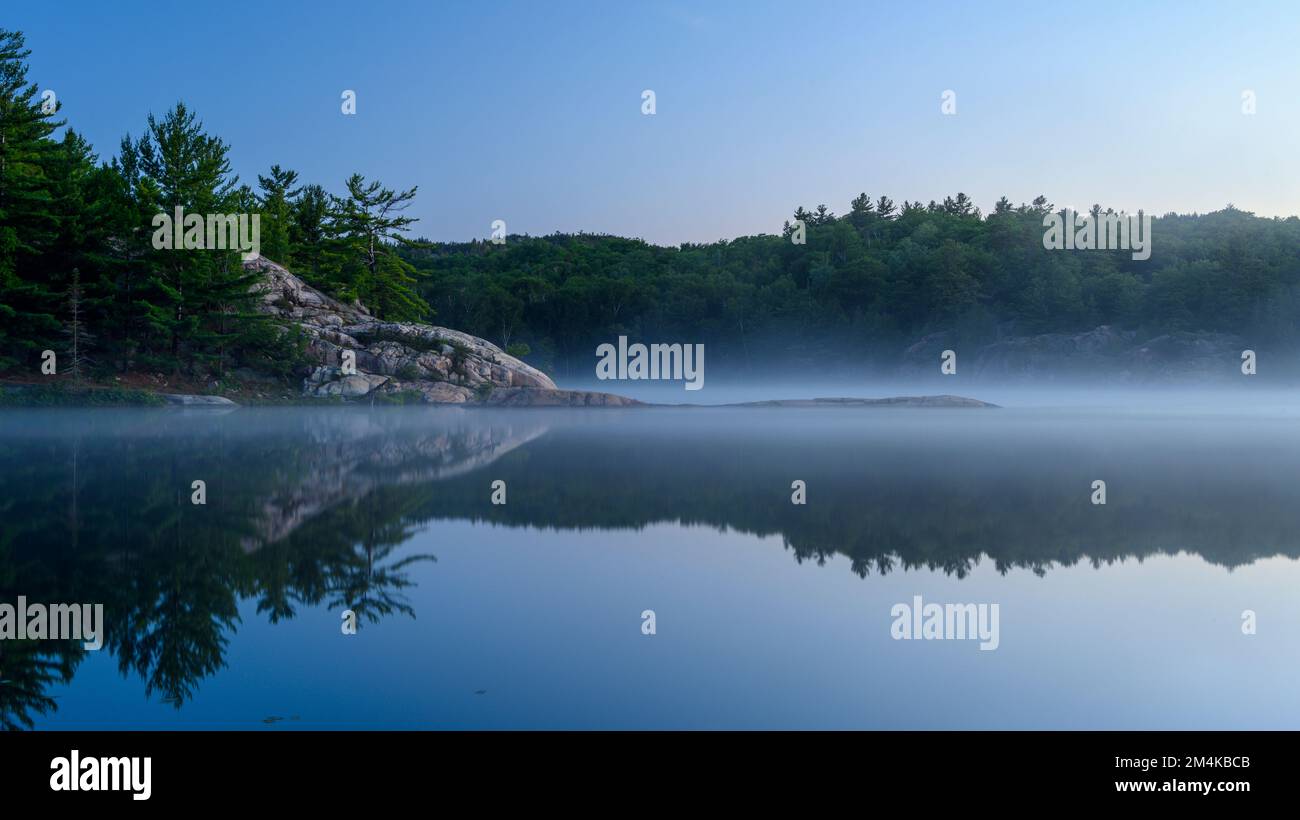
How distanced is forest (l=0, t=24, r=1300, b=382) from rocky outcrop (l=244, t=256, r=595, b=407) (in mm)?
2101

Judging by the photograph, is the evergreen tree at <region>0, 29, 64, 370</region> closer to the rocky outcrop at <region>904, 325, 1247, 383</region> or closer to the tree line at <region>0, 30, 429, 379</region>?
the tree line at <region>0, 30, 429, 379</region>

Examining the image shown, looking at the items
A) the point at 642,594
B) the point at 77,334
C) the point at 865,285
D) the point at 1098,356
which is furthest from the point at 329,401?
the point at 865,285

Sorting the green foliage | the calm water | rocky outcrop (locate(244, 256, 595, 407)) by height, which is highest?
the green foliage

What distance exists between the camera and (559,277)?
4294 inches

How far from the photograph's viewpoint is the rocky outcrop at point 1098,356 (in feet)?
235

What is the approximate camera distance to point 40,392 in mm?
37906

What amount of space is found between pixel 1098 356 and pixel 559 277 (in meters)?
59.7

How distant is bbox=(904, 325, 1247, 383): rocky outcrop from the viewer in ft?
235

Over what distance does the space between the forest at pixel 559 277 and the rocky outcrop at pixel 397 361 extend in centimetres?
210

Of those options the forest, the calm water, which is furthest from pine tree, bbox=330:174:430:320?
the calm water

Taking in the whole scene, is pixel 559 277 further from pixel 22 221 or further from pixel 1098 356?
pixel 22 221

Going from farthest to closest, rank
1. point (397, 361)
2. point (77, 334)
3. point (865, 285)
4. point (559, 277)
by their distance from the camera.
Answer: point (559, 277) < point (865, 285) < point (397, 361) < point (77, 334)
